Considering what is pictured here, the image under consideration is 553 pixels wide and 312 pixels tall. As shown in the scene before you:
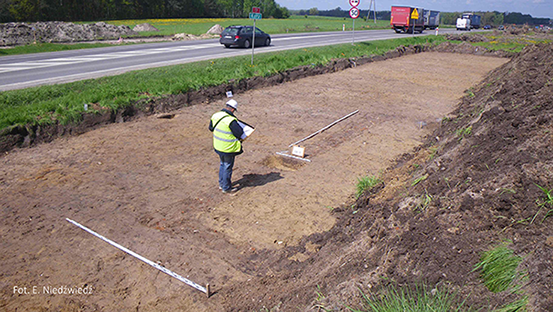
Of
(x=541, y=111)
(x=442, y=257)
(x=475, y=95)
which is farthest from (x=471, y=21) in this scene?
(x=442, y=257)

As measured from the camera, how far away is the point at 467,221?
458 centimetres

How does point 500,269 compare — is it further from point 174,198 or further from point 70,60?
point 70,60

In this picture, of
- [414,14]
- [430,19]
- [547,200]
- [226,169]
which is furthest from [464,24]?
[547,200]

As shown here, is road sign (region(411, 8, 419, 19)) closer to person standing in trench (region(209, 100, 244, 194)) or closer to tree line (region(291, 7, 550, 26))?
person standing in trench (region(209, 100, 244, 194))

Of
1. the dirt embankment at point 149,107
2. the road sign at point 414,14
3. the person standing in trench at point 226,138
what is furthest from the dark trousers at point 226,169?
the road sign at point 414,14

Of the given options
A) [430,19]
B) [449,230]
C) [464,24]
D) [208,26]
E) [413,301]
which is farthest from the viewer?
[464,24]

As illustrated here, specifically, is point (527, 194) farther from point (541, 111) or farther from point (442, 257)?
point (541, 111)

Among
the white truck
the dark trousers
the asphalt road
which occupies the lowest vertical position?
the dark trousers

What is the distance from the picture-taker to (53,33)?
109ft

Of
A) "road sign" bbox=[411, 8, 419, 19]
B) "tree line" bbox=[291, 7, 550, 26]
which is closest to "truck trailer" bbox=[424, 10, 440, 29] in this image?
"road sign" bbox=[411, 8, 419, 19]

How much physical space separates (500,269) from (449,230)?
2.95ft

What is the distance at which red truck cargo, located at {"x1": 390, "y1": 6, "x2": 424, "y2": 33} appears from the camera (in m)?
48.3

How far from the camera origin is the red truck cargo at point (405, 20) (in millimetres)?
48312

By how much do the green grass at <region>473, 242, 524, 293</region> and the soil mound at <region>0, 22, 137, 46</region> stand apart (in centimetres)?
3566
